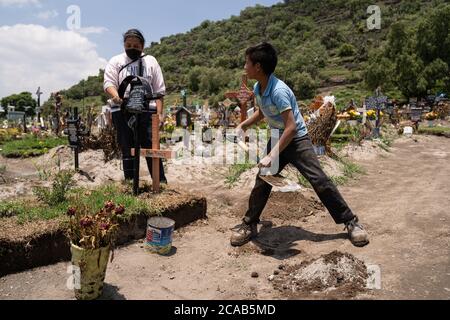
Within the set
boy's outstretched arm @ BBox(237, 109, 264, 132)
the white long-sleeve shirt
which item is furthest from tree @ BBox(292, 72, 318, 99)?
boy's outstretched arm @ BBox(237, 109, 264, 132)

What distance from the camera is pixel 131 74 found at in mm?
5047

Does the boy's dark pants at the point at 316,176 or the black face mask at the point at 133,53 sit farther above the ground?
the black face mask at the point at 133,53

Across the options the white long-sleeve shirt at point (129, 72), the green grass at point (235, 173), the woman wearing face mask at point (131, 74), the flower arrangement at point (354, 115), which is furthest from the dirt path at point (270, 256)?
the flower arrangement at point (354, 115)

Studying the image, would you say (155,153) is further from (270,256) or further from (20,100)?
(20,100)

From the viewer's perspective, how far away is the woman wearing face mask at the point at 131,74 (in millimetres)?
5035

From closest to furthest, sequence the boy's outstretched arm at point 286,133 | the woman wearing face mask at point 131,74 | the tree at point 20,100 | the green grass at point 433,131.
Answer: the boy's outstretched arm at point 286,133, the woman wearing face mask at point 131,74, the green grass at point 433,131, the tree at point 20,100

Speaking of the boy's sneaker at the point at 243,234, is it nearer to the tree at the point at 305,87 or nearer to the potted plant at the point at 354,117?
the potted plant at the point at 354,117

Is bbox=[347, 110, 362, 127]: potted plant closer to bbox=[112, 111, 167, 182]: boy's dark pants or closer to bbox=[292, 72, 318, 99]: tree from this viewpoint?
bbox=[112, 111, 167, 182]: boy's dark pants

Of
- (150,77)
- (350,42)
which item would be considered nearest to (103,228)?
(150,77)

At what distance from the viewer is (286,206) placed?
5.29m

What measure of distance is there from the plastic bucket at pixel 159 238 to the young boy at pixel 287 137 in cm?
65

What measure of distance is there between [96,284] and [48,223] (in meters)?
1.06

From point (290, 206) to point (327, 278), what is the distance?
2.17m

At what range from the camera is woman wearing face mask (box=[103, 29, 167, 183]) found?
5.04m
